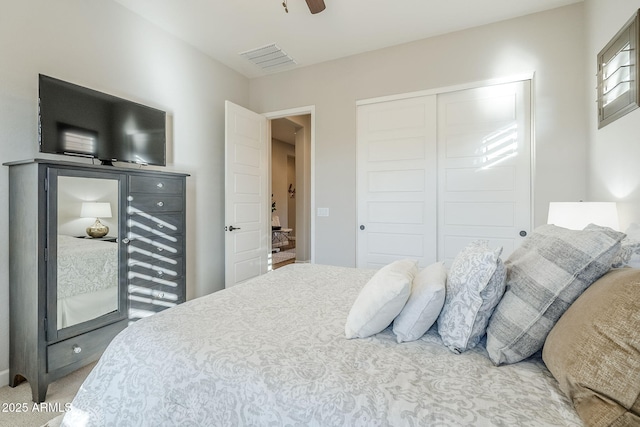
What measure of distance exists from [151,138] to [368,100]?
2294 mm

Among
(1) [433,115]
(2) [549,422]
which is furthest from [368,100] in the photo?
(2) [549,422]

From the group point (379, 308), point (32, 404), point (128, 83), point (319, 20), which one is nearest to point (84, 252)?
point (32, 404)

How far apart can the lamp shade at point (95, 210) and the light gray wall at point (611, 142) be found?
3.34 m

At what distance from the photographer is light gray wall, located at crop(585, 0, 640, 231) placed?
1702 millimetres

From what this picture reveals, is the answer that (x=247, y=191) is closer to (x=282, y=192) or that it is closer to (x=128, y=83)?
(x=128, y=83)

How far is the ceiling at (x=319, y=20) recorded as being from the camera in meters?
2.55

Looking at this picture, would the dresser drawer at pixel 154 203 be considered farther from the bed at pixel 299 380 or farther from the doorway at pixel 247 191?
the bed at pixel 299 380

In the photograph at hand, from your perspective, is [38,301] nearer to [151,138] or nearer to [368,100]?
[151,138]

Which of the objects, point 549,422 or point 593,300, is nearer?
point 549,422

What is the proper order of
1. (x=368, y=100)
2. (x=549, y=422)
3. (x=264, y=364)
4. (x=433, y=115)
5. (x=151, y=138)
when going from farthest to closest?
(x=368, y=100) < (x=433, y=115) < (x=151, y=138) < (x=264, y=364) < (x=549, y=422)

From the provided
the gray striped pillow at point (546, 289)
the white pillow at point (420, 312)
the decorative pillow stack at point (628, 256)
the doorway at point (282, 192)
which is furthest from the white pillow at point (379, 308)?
the doorway at point (282, 192)

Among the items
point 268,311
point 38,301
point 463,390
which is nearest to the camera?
point 463,390

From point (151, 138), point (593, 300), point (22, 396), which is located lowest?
point (22, 396)

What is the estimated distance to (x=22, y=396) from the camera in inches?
70.5
